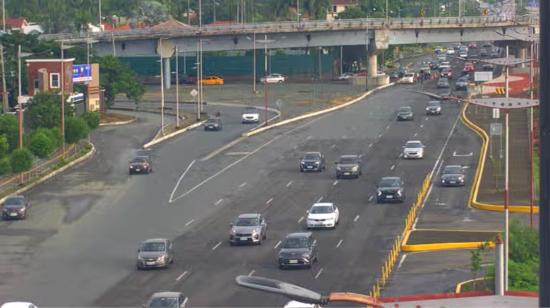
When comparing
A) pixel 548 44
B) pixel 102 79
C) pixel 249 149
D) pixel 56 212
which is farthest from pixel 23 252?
pixel 102 79

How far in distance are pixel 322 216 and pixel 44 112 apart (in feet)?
96.5

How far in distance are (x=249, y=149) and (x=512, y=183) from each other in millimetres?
20902

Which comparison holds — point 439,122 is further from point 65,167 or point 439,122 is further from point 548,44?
point 548,44

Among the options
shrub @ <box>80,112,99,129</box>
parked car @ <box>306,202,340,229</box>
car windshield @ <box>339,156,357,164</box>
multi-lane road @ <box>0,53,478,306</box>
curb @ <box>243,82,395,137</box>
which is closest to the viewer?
multi-lane road @ <box>0,53,478,306</box>

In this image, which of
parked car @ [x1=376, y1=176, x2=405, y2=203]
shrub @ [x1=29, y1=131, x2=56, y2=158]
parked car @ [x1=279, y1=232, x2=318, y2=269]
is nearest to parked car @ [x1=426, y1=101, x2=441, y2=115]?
shrub @ [x1=29, y1=131, x2=56, y2=158]

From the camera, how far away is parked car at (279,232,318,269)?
48250mm

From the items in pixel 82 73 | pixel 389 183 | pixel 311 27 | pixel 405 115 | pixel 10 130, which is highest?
pixel 311 27

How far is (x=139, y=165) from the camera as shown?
238ft

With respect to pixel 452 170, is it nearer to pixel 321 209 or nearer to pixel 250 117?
pixel 321 209

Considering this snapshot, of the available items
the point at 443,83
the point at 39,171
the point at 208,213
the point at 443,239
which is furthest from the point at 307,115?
the point at 443,239

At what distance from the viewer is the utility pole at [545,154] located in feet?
41.2

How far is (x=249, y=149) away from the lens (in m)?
81.7

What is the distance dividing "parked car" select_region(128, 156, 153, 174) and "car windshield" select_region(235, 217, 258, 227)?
18903 millimetres

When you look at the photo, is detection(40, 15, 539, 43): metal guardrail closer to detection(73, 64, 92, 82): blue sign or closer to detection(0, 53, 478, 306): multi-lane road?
detection(73, 64, 92, 82): blue sign
